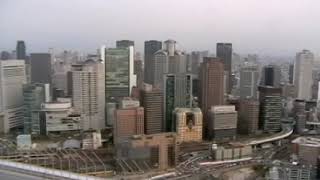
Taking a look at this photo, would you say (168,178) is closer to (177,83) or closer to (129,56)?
(177,83)

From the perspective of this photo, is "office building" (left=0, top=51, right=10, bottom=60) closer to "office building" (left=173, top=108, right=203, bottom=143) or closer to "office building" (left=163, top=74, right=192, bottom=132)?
"office building" (left=163, top=74, right=192, bottom=132)

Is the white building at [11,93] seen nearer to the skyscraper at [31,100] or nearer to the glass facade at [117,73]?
the skyscraper at [31,100]

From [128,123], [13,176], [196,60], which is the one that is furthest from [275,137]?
[13,176]

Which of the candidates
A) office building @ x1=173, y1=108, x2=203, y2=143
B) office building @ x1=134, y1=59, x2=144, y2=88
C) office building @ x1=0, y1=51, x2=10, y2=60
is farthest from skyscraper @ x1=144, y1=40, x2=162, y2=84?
office building @ x1=0, y1=51, x2=10, y2=60

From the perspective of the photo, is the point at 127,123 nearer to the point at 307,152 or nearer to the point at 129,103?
the point at 129,103

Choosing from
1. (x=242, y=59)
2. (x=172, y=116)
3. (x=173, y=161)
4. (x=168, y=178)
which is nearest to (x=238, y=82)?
(x=242, y=59)
